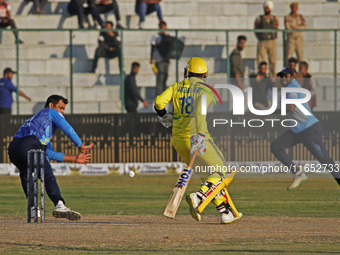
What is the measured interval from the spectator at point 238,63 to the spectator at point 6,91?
6.97 m

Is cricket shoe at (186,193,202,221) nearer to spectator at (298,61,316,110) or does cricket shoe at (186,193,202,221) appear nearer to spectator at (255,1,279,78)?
spectator at (298,61,316,110)

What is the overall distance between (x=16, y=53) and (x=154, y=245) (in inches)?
634

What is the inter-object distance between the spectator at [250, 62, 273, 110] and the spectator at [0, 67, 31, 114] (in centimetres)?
751

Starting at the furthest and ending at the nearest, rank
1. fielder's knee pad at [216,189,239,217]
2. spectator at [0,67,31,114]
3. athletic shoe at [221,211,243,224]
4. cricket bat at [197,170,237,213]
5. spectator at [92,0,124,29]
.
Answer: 1. spectator at [92,0,124,29]
2. spectator at [0,67,31,114]
3. athletic shoe at [221,211,243,224]
4. fielder's knee pad at [216,189,239,217]
5. cricket bat at [197,170,237,213]

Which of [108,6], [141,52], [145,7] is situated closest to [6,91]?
[141,52]

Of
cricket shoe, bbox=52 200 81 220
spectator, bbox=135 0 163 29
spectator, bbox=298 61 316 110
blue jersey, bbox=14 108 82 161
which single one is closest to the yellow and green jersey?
blue jersey, bbox=14 108 82 161

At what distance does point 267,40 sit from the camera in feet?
86.5

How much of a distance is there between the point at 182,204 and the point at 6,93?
1000 centimetres

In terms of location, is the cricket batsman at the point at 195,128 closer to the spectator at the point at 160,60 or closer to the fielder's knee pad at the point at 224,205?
the fielder's knee pad at the point at 224,205

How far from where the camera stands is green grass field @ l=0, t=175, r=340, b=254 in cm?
988

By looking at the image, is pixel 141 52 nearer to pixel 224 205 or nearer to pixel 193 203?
pixel 224 205

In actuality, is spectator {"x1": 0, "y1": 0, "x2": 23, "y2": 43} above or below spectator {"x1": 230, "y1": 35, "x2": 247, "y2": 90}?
above

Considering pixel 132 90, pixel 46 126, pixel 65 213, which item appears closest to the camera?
pixel 65 213

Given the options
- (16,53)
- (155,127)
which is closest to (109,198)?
(155,127)
